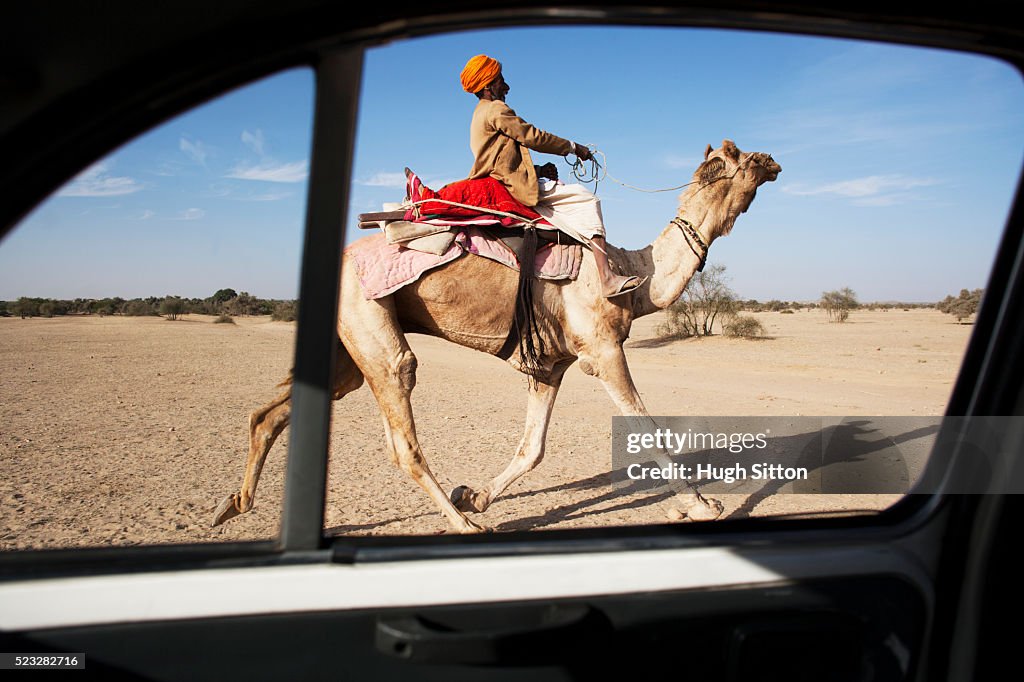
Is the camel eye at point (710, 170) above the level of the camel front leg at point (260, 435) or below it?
above

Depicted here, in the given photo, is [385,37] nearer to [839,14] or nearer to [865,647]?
[839,14]

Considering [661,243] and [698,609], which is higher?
[661,243]

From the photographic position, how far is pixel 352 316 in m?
4.55

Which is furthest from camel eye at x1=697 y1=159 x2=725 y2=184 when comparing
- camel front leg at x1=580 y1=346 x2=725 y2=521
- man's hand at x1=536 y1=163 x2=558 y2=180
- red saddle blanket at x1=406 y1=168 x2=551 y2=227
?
camel front leg at x1=580 y1=346 x2=725 y2=521

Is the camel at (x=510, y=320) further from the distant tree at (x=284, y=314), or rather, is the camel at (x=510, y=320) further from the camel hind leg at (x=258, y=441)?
the distant tree at (x=284, y=314)

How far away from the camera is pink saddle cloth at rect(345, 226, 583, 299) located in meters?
4.55

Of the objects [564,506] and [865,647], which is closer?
[865,647]

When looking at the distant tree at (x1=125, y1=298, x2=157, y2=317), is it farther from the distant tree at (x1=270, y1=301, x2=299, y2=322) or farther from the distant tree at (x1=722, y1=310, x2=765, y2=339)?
the distant tree at (x1=722, y1=310, x2=765, y2=339)

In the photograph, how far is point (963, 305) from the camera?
3394 cm

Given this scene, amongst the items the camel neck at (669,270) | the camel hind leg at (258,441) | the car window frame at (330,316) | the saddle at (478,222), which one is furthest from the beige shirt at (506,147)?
the car window frame at (330,316)

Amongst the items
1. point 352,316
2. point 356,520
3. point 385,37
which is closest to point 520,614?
point 385,37

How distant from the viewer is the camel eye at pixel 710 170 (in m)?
5.35

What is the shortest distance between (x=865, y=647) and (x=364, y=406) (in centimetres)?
970
